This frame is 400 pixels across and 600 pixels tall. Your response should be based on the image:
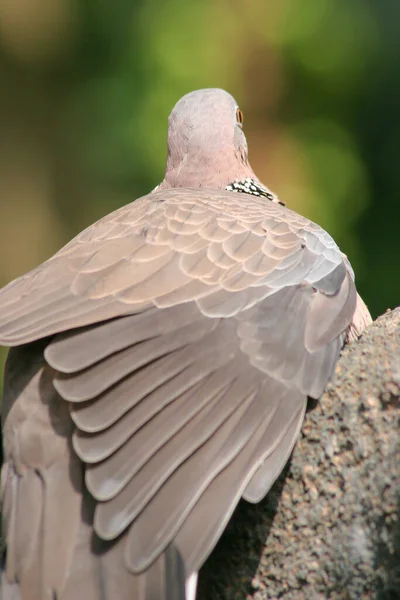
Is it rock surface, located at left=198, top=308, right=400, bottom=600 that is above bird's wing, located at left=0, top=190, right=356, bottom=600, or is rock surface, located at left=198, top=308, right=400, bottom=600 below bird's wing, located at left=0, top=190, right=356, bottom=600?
below

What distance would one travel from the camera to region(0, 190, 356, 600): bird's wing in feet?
6.80

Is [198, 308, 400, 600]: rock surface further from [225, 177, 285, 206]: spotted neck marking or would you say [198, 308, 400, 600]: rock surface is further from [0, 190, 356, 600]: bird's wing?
[225, 177, 285, 206]: spotted neck marking

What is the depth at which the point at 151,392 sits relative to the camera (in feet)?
7.22

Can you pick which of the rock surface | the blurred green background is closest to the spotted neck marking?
the rock surface

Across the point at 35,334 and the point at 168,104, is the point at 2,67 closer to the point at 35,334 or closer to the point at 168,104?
the point at 168,104

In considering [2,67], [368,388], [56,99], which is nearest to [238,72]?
[56,99]

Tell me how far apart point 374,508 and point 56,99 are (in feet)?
17.3

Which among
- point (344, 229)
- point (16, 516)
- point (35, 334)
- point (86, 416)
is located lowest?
point (344, 229)

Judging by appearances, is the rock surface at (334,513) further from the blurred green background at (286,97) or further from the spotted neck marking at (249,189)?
the blurred green background at (286,97)

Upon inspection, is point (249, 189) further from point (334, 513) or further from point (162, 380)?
point (334, 513)

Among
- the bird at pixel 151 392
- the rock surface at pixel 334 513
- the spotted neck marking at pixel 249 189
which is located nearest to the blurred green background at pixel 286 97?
the spotted neck marking at pixel 249 189

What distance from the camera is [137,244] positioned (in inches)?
104

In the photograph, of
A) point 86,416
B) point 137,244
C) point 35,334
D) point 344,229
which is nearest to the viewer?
point 86,416

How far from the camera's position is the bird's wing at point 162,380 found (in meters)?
2.07
